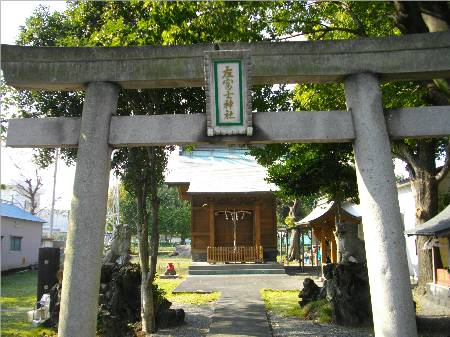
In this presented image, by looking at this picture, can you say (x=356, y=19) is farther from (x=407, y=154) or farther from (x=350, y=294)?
(x=350, y=294)

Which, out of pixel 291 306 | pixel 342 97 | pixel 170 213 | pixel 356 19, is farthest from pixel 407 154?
pixel 170 213

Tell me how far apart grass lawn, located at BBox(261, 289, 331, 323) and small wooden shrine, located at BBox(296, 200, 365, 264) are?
149 centimetres

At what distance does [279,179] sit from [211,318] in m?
5.01

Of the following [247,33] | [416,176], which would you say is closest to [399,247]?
[247,33]

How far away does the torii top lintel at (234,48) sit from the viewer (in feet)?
20.0

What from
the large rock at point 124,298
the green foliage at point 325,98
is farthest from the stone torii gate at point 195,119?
the green foliage at point 325,98

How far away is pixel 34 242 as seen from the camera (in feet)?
94.8

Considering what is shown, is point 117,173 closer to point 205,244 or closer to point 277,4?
point 277,4

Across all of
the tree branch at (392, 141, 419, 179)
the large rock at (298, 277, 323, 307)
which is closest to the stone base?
the large rock at (298, 277, 323, 307)

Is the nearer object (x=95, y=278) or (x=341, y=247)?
(x=95, y=278)

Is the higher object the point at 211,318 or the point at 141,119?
the point at 141,119

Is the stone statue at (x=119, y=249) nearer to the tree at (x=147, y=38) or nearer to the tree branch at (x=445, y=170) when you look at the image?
the tree at (x=147, y=38)

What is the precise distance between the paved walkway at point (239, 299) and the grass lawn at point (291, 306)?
14.8 inches

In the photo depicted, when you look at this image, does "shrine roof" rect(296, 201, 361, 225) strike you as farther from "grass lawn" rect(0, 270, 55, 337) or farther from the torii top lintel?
A: the torii top lintel
